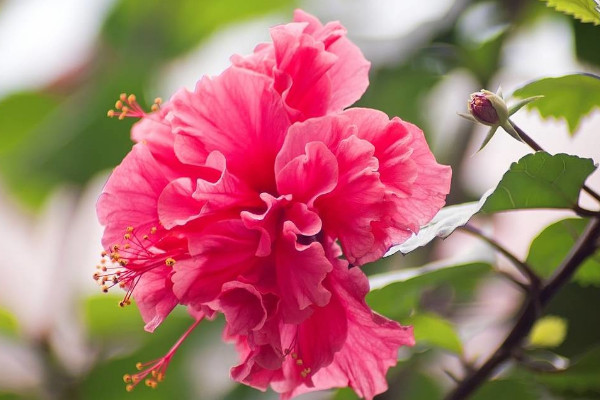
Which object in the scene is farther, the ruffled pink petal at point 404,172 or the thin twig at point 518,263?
the thin twig at point 518,263

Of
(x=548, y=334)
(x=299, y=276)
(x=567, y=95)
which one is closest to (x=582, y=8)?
(x=567, y=95)

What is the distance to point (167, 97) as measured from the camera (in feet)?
5.05

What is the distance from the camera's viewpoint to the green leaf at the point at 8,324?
152 centimetres

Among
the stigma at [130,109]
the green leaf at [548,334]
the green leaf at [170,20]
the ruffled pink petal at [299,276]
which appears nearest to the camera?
the ruffled pink petal at [299,276]

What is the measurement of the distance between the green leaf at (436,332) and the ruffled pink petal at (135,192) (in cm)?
35

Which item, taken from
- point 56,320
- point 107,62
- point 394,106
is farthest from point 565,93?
point 107,62

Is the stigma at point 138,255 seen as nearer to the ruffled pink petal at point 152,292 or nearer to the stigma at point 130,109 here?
the ruffled pink petal at point 152,292

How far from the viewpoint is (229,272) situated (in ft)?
1.85

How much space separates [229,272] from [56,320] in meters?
1.08

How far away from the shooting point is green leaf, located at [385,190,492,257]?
1.77 ft

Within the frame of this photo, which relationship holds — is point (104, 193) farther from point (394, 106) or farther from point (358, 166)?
point (394, 106)

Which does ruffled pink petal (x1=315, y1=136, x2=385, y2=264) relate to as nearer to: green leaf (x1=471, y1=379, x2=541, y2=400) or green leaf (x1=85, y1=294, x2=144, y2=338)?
green leaf (x1=471, y1=379, x2=541, y2=400)

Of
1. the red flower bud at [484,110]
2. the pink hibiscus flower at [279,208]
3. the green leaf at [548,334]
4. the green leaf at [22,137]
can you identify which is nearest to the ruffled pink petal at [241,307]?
the pink hibiscus flower at [279,208]

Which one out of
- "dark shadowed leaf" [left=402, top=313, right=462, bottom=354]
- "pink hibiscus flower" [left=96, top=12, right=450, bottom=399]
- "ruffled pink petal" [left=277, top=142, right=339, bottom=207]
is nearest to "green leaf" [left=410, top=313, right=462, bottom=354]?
"dark shadowed leaf" [left=402, top=313, right=462, bottom=354]
